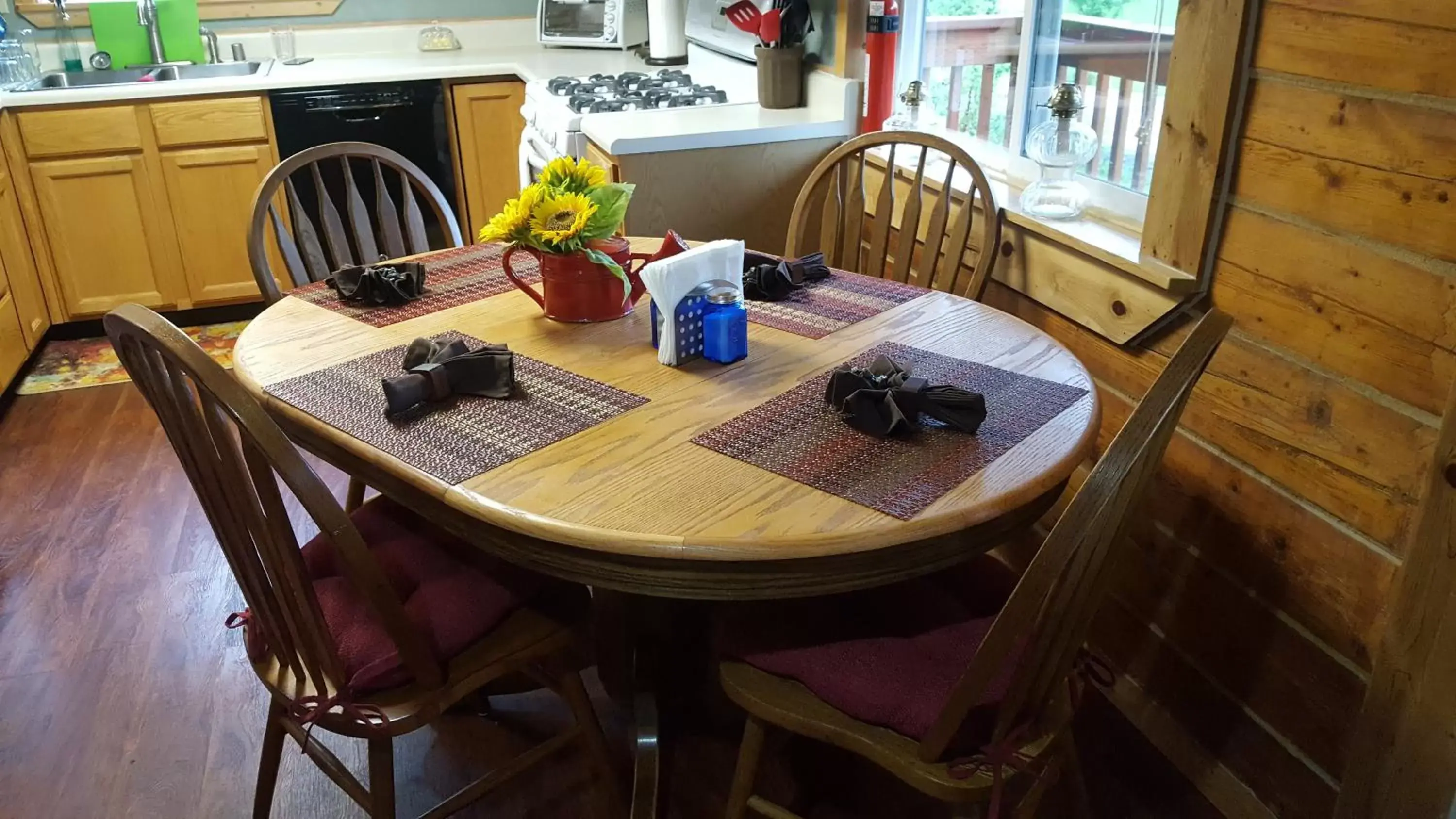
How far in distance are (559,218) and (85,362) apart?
279cm

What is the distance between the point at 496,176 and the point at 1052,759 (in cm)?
322

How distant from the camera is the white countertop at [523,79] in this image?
2494mm

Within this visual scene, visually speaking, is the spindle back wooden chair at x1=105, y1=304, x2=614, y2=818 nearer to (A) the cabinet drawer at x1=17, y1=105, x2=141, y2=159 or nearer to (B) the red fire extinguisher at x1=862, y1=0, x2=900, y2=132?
(B) the red fire extinguisher at x1=862, y1=0, x2=900, y2=132

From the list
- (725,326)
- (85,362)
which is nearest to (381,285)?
(725,326)

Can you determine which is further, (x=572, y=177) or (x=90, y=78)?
(x=90, y=78)

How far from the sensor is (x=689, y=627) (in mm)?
1784

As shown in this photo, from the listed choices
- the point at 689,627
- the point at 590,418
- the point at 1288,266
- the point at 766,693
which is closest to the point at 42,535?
the point at 689,627

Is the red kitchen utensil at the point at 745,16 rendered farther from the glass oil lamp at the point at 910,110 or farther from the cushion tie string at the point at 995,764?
the cushion tie string at the point at 995,764

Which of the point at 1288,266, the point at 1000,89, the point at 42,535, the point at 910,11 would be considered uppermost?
the point at 910,11

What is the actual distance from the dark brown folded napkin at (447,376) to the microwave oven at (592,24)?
3002 millimetres

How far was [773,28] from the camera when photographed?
8.75 feet

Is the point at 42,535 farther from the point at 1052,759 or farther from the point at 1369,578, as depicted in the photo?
the point at 1369,578

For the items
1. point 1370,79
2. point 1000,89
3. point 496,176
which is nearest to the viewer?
point 1370,79

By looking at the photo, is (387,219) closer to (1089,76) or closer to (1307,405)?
(1089,76)
